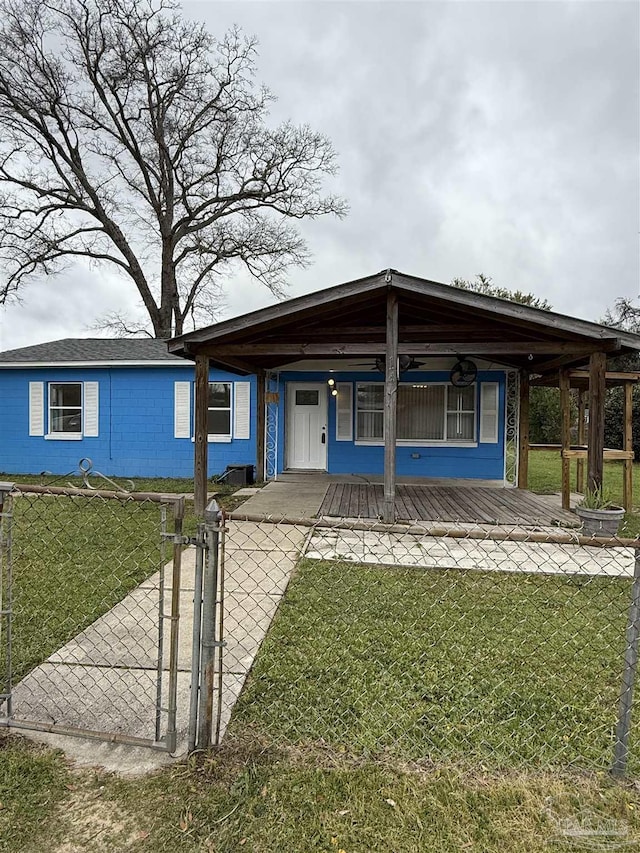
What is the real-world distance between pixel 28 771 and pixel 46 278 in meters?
21.1

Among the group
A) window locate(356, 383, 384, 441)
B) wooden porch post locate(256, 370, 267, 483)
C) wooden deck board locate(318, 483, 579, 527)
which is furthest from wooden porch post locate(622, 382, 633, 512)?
wooden porch post locate(256, 370, 267, 483)

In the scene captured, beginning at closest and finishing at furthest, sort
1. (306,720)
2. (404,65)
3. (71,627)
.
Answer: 1. (306,720)
2. (71,627)
3. (404,65)

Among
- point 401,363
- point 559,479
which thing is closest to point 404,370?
point 401,363

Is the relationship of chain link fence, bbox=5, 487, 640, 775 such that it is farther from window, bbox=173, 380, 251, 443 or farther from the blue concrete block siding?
window, bbox=173, 380, 251, 443

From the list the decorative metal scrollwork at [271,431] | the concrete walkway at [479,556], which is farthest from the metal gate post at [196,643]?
the decorative metal scrollwork at [271,431]

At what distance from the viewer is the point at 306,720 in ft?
7.68

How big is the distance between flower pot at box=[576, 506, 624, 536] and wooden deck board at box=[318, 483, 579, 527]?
0.28 m

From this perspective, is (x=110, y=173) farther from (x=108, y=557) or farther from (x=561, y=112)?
(x=108, y=557)

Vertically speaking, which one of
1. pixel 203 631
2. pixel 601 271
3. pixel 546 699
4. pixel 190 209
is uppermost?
pixel 190 209

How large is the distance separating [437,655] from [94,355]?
425 inches

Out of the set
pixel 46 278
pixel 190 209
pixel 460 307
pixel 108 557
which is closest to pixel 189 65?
pixel 190 209

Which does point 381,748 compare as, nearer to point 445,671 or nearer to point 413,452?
point 445,671

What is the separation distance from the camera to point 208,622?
1.98 m

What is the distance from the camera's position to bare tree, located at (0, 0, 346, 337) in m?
17.4
